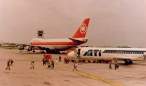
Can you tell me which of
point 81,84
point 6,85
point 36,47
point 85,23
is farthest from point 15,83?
point 36,47

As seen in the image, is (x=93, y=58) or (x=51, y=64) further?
(x=93, y=58)

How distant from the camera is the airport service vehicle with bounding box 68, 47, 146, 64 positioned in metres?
68.9

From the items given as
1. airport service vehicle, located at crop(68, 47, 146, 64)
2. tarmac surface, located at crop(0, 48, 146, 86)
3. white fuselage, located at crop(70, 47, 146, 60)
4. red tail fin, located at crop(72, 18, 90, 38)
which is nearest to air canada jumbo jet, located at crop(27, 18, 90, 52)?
red tail fin, located at crop(72, 18, 90, 38)

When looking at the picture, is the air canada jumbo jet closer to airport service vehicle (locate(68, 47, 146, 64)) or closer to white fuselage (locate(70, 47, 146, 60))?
airport service vehicle (locate(68, 47, 146, 64))

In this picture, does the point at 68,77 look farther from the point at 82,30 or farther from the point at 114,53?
the point at 82,30

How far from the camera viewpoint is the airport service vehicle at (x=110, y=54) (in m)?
68.9

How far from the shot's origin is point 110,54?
71.0 metres

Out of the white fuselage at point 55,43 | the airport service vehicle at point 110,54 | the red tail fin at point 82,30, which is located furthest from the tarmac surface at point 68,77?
the white fuselage at point 55,43

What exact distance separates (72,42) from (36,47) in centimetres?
1836

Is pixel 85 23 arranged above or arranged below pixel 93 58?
above

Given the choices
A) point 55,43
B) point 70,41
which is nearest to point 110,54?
point 70,41

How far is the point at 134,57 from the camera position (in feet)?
226

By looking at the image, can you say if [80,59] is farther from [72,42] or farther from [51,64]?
[72,42]

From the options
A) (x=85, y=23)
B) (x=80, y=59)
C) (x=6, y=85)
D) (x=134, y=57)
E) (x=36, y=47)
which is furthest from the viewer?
(x=36, y=47)
